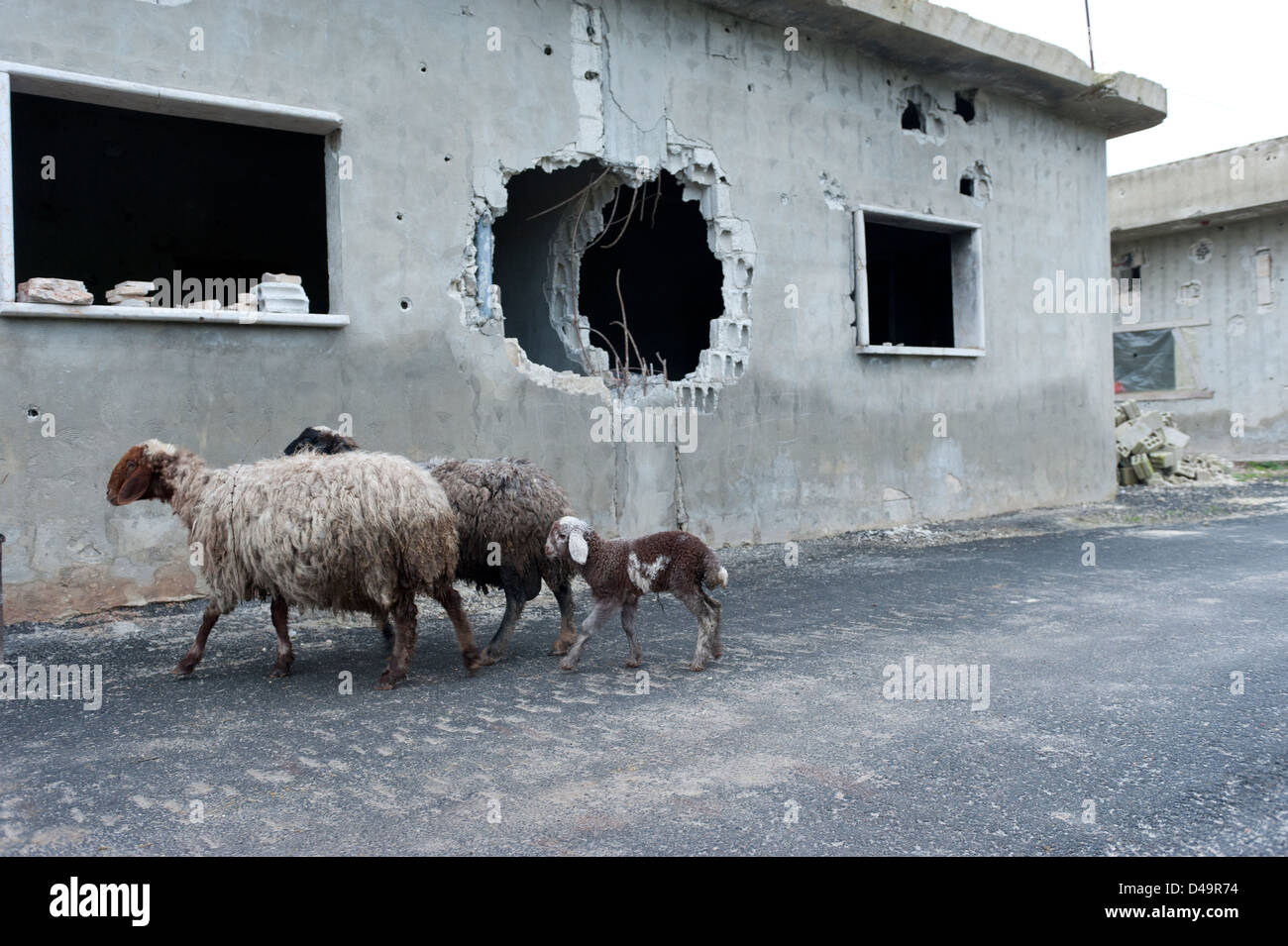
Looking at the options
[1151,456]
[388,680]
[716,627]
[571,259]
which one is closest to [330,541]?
[388,680]

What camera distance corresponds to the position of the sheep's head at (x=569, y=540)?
4949 mm

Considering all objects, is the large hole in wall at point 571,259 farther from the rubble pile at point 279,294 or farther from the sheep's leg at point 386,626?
the sheep's leg at point 386,626

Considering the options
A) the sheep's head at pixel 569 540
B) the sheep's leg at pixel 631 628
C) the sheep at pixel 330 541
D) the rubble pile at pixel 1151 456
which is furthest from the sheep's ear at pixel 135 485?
the rubble pile at pixel 1151 456

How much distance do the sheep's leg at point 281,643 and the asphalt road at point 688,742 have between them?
0.14 meters

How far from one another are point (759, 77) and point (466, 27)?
3.41 metres

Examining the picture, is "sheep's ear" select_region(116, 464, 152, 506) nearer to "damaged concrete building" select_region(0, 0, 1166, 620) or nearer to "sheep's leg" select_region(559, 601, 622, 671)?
"damaged concrete building" select_region(0, 0, 1166, 620)

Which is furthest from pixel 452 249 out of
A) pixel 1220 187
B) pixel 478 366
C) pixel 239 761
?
pixel 1220 187

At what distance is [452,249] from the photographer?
825 centimetres

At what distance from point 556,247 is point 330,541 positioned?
636 centimetres

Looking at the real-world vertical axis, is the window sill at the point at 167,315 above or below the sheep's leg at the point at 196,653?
above

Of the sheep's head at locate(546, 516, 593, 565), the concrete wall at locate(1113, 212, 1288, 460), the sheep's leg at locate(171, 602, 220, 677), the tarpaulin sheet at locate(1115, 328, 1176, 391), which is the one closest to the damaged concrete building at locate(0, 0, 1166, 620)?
the sheep's leg at locate(171, 602, 220, 677)

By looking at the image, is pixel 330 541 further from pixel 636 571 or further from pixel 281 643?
pixel 636 571

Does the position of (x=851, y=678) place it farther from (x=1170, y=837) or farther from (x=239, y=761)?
(x=239, y=761)

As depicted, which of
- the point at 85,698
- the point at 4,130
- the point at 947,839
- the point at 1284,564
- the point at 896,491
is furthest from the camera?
the point at 896,491
